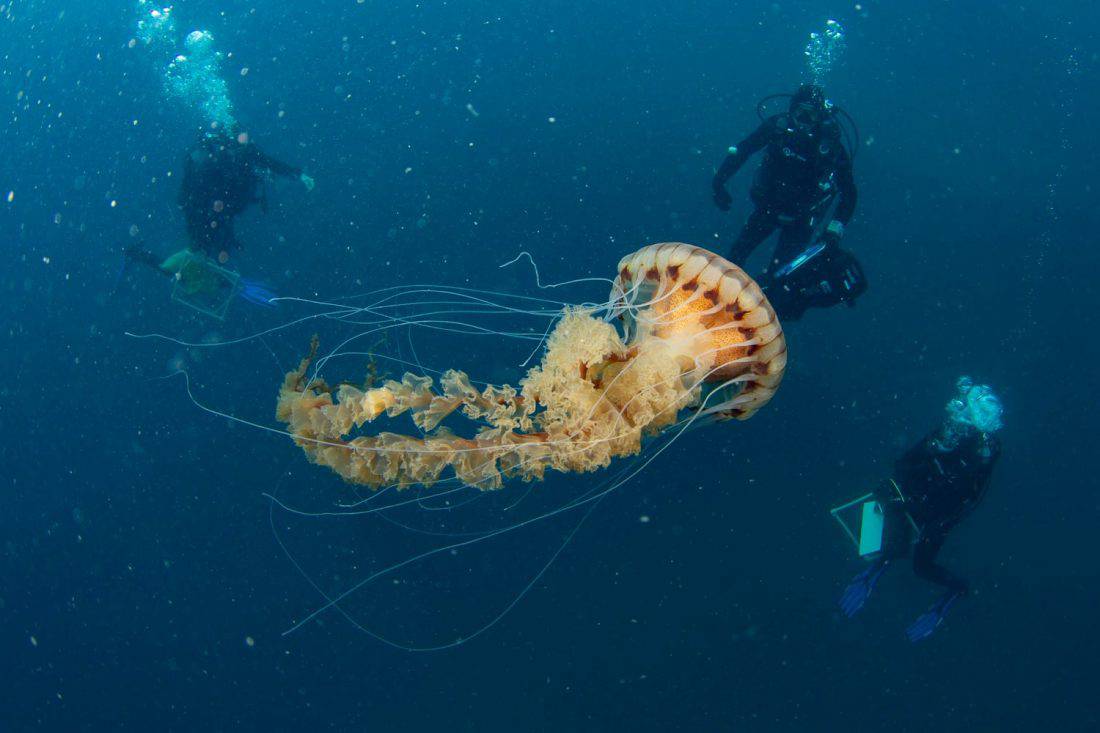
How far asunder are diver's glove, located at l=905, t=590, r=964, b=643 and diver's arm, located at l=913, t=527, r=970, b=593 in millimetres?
137

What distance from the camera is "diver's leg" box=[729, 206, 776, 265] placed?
6238 millimetres

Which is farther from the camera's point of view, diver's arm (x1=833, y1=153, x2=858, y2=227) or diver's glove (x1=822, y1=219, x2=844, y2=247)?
diver's arm (x1=833, y1=153, x2=858, y2=227)

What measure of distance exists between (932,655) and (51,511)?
21485 millimetres

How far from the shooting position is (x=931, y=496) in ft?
22.9

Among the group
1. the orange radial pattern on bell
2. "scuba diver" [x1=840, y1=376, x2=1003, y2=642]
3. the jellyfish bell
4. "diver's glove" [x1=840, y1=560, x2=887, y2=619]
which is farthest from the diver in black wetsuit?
"diver's glove" [x1=840, y1=560, x2=887, y2=619]

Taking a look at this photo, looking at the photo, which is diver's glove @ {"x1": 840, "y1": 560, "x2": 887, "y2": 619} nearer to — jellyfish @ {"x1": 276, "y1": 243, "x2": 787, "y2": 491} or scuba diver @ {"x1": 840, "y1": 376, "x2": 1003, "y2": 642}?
scuba diver @ {"x1": 840, "y1": 376, "x2": 1003, "y2": 642}

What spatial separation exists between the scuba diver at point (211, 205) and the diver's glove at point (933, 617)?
9.10 metres

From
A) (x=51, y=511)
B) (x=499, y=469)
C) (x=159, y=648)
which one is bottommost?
(x=499, y=469)

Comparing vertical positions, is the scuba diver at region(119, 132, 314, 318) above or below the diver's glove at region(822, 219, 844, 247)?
above

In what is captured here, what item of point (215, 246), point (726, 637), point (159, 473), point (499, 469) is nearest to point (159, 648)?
point (159, 473)

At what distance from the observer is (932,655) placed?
16.6 metres

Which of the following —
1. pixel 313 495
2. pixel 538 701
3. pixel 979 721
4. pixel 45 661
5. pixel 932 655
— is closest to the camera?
pixel 313 495

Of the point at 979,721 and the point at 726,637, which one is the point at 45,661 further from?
the point at 979,721

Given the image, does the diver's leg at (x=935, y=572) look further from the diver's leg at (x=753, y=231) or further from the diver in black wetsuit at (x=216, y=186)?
the diver in black wetsuit at (x=216, y=186)
